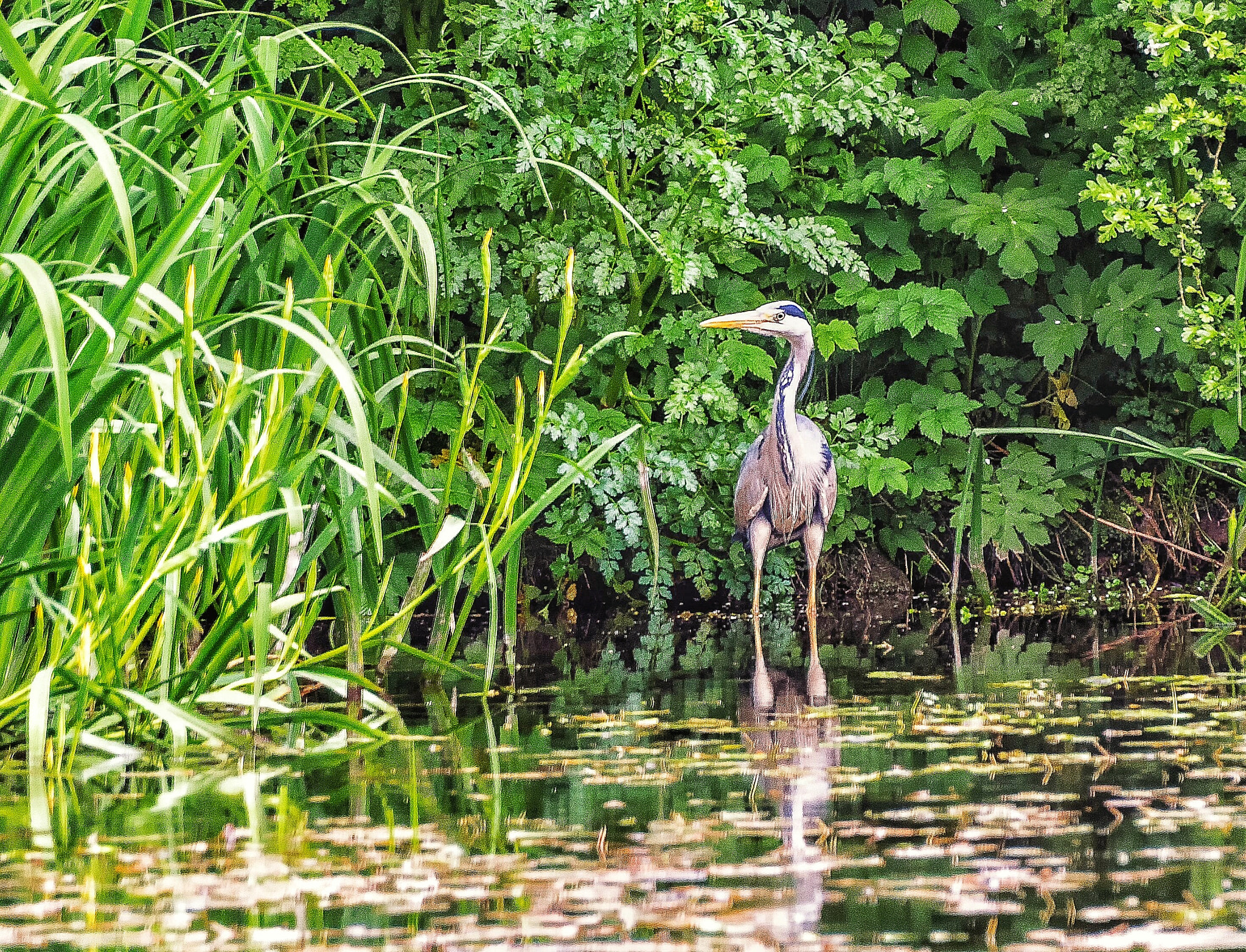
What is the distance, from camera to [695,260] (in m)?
4.40

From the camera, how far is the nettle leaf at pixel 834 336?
16.0ft

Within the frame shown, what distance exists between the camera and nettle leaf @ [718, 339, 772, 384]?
4750mm

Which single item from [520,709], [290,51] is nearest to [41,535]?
[520,709]

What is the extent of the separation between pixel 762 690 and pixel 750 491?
1297 mm

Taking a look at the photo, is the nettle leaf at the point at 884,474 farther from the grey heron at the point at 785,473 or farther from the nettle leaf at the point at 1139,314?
the nettle leaf at the point at 1139,314

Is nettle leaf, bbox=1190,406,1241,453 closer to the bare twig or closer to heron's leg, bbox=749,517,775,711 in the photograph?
the bare twig

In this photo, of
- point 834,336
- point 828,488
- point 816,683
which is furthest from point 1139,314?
point 816,683

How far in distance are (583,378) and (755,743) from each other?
8.32 ft

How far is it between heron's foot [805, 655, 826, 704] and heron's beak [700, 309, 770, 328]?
4.05 feet

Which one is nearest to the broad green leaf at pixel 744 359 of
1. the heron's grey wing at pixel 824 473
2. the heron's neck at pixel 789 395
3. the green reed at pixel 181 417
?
→ the heron's neck at pixel 789 395

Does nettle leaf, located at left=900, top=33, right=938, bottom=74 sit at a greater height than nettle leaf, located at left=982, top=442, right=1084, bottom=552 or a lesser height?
greater

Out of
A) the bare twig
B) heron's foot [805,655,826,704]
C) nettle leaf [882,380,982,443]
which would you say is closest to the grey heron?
nettle leaf [882,380,982,443]

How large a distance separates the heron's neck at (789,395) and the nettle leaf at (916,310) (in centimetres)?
27

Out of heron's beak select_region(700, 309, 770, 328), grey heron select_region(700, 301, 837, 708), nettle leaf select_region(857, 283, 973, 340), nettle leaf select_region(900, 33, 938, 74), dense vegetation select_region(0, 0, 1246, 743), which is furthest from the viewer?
nettle leaf select_region(900, 33, 938, 74)
